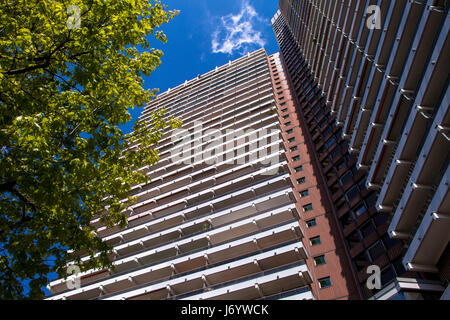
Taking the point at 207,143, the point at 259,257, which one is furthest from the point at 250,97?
the point at 259,257

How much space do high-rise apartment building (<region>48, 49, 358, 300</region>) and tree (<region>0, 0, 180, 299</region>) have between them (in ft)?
47.8

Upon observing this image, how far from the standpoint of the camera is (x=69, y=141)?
29.9ft

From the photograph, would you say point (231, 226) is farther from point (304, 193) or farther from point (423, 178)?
point (423, 178)

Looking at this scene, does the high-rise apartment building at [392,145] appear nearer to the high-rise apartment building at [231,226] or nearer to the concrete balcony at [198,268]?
the high-rise apartment building at [231,226]

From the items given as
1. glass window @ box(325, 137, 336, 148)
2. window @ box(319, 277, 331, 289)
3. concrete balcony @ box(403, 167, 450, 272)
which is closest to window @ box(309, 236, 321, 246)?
window @ box(319, 277, 331, 289)

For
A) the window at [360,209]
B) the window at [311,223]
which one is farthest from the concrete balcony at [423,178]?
the window at [311,223]

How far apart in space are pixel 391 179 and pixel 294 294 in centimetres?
929

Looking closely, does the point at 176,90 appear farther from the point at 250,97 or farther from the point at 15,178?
the point at 15,178

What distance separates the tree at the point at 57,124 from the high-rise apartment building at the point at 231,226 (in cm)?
1458

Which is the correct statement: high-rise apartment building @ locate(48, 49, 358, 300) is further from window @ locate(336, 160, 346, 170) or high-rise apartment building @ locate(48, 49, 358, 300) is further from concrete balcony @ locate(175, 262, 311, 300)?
window @ locate(336, 160, 346, 170)

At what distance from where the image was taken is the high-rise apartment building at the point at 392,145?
45.8 ft

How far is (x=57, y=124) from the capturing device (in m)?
8.20

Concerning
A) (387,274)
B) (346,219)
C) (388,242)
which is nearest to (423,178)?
(388,242)

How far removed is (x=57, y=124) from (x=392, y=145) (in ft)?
60.1
